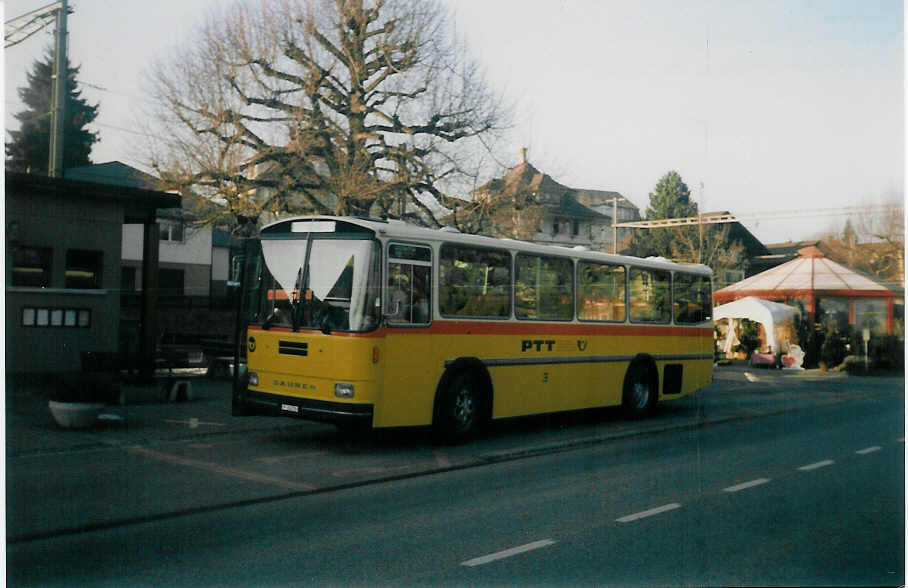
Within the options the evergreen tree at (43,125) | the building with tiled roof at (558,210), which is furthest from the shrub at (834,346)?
the evergreen tree at (43,125)

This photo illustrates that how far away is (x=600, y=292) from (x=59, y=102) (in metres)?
5.43

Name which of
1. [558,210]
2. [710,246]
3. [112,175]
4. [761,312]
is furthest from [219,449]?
[761,312]

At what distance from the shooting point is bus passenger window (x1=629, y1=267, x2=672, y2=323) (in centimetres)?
788

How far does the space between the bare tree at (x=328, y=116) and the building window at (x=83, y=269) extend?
728 millimetres

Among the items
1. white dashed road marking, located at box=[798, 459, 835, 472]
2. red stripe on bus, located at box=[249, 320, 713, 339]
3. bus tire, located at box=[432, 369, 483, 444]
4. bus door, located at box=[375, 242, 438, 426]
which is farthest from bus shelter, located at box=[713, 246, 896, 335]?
bus tire, located at box=[432, 369, 483, 444]

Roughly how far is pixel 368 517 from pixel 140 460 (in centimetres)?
194

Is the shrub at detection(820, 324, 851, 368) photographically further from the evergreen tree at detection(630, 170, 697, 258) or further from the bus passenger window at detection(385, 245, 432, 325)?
the bus passenger window at detection(385, 245, 432, 325)

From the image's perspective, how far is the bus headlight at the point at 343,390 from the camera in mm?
7777

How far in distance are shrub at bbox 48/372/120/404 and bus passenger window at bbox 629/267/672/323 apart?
4.39 meters

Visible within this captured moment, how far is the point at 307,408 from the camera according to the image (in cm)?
798

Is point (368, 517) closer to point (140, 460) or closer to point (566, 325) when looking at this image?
point (140, 460)

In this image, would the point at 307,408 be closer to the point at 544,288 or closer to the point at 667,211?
the point at 544,288

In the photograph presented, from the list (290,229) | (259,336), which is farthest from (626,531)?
(259,336)

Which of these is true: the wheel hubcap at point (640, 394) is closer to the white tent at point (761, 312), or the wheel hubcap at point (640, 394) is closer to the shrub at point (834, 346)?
the white tent at point (761, 312)
